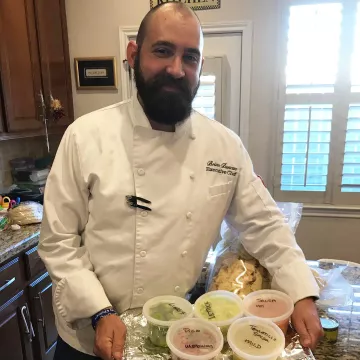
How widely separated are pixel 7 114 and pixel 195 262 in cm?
142

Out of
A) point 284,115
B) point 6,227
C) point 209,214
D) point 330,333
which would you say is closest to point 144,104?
point 209,214

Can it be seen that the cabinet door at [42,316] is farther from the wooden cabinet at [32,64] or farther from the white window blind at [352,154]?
the white window blind at [352,154]

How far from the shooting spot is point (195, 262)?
3.15ft

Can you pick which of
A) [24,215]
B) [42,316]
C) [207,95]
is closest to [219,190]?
[24,215]

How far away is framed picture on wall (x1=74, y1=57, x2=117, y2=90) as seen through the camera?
244cm

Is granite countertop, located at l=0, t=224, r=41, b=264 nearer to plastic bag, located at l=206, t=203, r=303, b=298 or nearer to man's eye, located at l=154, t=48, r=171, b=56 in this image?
plastic bag, located at l=206, t=203, r=303, b=298

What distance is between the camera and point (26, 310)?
1.71 metres

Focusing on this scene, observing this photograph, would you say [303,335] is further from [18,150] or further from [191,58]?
[18,150]

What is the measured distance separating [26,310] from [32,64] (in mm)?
1329

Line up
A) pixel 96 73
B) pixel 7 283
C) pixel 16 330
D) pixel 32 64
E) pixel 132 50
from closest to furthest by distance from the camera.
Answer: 1. pixel 132 50
2. pixel 7 283
3. pixel 16 330
4. pixel 32 64
5. pixel 96 73

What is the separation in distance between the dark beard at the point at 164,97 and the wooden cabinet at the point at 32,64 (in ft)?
3.96

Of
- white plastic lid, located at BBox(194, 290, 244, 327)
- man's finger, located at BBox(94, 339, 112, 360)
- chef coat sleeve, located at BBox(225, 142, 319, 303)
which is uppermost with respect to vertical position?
chef coat sleeve, located at BBox(225, 142, 319, 303)

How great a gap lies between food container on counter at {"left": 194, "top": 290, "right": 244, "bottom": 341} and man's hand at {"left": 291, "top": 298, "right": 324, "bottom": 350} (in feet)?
0.44

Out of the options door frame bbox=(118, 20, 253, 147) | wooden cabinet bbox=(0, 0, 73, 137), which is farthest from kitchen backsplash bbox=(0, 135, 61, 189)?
door frame bbox=(118, 20, 253, 147)
